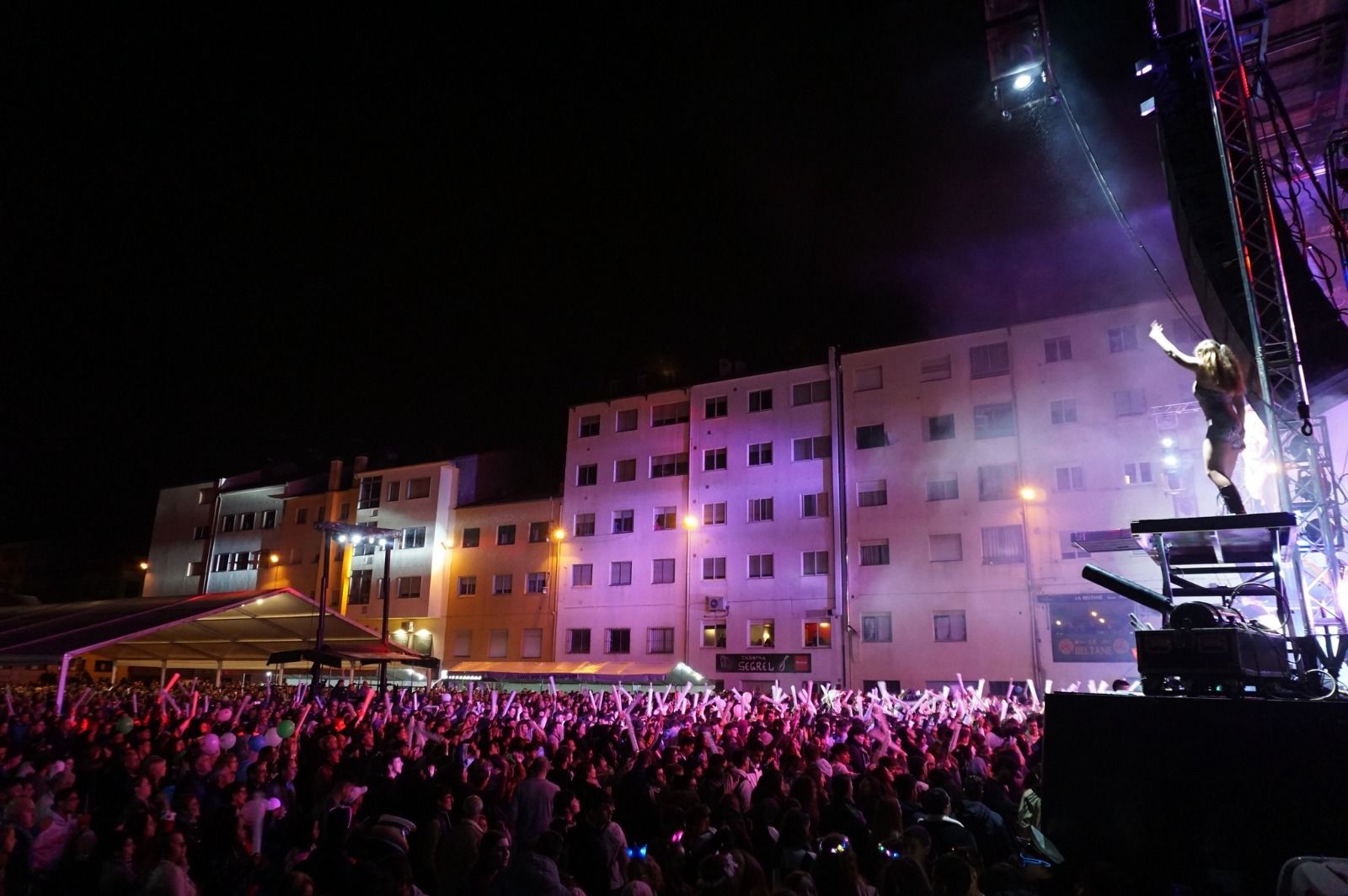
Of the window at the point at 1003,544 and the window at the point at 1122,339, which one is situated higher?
the window at the point at 1122,339

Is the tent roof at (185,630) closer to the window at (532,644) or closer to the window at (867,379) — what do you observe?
the window at (532,644)

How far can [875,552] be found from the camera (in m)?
29.1

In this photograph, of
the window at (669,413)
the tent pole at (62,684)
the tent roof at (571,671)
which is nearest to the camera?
the tent pole at (62,684)

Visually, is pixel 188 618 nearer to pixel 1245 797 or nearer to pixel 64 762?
pixel 64 762

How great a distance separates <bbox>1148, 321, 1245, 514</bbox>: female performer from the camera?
7141 mm

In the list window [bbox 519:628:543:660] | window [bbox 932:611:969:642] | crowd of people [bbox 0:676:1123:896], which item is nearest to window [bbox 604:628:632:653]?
window [bbox 519:628:543:660]

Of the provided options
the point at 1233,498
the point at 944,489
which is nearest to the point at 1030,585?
the point at 944,489

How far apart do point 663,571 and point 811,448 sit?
25.3 feet

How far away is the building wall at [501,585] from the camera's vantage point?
35.7 meters

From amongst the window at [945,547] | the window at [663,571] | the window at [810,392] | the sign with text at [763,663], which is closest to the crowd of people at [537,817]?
the window at [945,547]

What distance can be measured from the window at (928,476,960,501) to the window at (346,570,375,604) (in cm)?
2637

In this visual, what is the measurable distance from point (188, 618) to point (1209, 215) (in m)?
19.2

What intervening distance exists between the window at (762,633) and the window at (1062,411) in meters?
11.8

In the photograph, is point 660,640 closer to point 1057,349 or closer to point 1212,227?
point 1057,349
